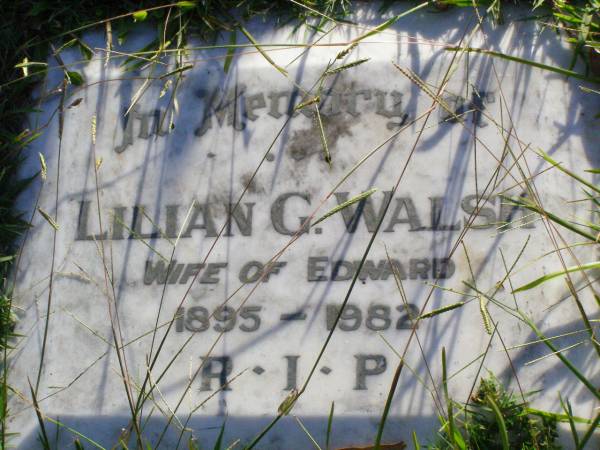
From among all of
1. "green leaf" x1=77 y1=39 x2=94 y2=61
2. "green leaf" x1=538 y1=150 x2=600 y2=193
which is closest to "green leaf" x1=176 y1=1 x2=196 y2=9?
"green leaf" x1=77 y1=39 x2=94 y2=61

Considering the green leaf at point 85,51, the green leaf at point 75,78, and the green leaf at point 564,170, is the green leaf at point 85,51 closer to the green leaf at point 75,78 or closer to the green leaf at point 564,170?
the green leaf at point 75,78

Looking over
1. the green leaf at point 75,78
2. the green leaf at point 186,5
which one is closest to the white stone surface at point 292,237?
the green leaf at point 75,78

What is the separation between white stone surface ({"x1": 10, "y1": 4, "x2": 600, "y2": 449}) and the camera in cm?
182

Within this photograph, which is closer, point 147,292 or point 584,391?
point 584,391

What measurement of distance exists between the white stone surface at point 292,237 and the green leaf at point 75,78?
0.07 ft

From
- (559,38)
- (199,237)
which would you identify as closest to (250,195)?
(199,237)

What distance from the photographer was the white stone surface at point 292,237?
5.97 ft

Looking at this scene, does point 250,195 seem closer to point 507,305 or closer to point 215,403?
point 215,403

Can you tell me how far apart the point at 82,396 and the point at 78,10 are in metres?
1.11

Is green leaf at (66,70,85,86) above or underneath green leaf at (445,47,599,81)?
above

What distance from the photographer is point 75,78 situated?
6.86 feet

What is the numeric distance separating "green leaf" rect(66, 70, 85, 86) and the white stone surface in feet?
0.07

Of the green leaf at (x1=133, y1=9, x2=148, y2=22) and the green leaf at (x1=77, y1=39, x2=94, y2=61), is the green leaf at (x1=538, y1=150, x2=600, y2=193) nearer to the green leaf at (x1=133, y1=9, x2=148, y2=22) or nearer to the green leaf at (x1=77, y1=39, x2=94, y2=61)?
the green leaf at (x1=133, y1=9, x2=148, y2=22)

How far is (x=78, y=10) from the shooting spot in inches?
86.0
